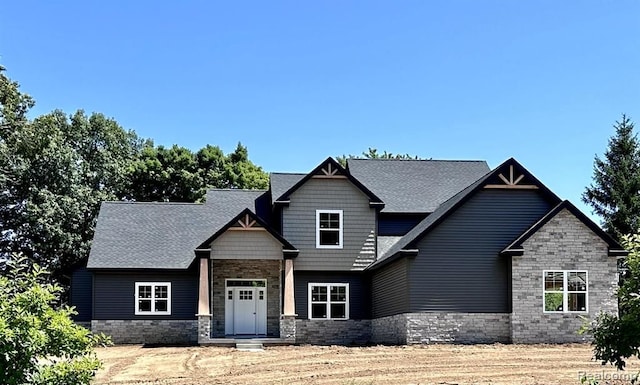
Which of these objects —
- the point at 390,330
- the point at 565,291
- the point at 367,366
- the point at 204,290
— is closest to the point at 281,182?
the point at 204,290

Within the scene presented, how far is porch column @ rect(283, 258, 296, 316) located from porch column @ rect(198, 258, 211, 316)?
2.81 metres

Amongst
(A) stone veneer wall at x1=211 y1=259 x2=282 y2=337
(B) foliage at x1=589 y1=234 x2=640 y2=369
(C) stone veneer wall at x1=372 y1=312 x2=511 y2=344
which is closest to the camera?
(B) foliage at x1=589 y1=234 x2=640 y2=369

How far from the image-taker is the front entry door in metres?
30.8

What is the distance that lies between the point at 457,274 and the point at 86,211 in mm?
24752

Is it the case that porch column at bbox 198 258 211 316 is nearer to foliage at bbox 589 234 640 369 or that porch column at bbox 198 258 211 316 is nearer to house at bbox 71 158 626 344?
house at bbox 71 158 626 344

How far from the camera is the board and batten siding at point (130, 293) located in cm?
2986

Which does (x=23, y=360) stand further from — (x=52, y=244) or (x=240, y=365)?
(x=52, y=244)

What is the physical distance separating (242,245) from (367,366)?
1074cm

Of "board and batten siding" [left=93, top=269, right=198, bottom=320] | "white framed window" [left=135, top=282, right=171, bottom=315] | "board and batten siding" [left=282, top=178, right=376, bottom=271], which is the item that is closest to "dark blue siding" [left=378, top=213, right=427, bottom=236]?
"board and batten siding" [left=282, top=178, right=376, bottom=271]

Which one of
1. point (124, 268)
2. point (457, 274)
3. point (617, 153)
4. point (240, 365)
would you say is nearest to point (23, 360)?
point (240, 365)

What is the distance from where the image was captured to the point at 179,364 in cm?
2117

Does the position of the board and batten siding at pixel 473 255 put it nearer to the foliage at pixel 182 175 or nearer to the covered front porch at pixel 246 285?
the covered front porch at pixel 246 285

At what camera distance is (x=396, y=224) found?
32.2m

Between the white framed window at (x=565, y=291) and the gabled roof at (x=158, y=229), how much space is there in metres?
13.1
